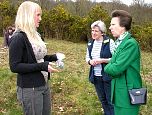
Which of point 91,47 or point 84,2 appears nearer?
point 91,47

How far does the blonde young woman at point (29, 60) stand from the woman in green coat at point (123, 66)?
2.51ft

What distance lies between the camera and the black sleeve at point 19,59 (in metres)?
3.82

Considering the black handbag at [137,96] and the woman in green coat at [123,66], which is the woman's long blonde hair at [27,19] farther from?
the black handbag at [137,96]

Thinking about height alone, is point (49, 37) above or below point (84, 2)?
A: below

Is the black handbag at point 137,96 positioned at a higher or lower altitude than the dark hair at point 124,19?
lower

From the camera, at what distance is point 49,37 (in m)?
32.4

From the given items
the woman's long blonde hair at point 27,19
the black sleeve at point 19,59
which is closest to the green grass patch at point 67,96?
the black sleeve at point 19,59

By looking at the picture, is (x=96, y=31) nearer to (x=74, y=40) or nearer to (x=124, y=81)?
(x=124, y=81)

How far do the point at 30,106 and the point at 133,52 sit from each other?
1380mm

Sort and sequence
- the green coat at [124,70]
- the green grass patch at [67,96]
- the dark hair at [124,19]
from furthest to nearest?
1. the green grass patch at [67,96]
2. the dark hair at [124,19]
3. the green coat at [124,70]

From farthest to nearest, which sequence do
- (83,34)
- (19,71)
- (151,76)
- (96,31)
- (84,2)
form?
(84,2), (83,34), (151,76), (96,31), (19,71)

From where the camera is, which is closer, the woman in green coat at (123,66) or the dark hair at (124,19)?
the woman in green coat at (123,66)

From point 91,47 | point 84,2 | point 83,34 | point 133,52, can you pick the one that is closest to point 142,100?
point 133,52

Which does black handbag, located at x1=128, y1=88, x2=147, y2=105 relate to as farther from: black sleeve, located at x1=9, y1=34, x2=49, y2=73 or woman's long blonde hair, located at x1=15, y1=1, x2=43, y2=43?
woman's long blonde hair, located at x1=15, y1=1, x2=43, y2=43
